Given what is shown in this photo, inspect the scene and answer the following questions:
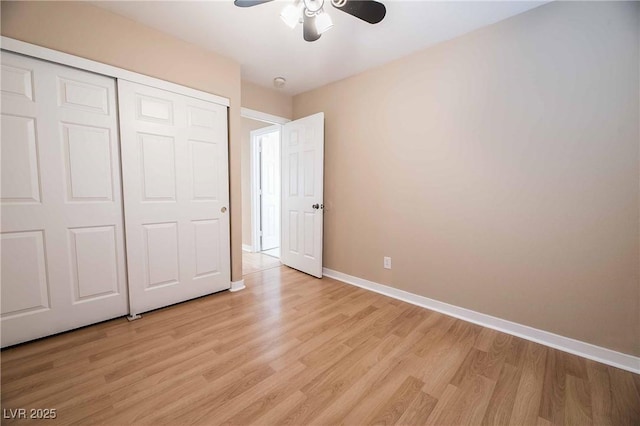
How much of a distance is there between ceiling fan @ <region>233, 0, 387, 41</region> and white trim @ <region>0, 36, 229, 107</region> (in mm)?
1033

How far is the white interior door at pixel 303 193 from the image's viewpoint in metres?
3.14

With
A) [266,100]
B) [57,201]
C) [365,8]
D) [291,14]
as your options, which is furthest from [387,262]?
[57,201]

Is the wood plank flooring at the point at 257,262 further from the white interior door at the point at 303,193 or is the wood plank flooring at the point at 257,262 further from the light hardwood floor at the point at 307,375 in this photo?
the light hardwood floor at the point at 307,375

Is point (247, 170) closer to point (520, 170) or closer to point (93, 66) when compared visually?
point (93, 66)

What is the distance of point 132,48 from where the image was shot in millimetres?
2070

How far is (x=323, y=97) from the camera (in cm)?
326

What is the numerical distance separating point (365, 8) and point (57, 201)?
249cm

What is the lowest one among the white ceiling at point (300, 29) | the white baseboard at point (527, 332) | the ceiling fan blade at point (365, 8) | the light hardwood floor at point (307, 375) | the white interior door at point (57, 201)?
the light hardwood floor at point (307, 375)

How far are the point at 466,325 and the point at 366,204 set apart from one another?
1.48 m

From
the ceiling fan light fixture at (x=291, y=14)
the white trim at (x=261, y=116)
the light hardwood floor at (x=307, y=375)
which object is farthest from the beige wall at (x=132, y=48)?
the ceiling fan light fixture at (x=291, y=14)

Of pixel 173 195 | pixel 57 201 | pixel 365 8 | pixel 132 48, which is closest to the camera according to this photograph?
pixel 365 8

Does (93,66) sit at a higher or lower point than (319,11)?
lower

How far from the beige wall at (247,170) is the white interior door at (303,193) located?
3.63 ft

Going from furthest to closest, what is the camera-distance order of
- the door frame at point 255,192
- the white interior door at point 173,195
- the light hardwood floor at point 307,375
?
the door frame at point 255,192, the white interior door at point 173,195, the light hardwood floor at point 307,375
